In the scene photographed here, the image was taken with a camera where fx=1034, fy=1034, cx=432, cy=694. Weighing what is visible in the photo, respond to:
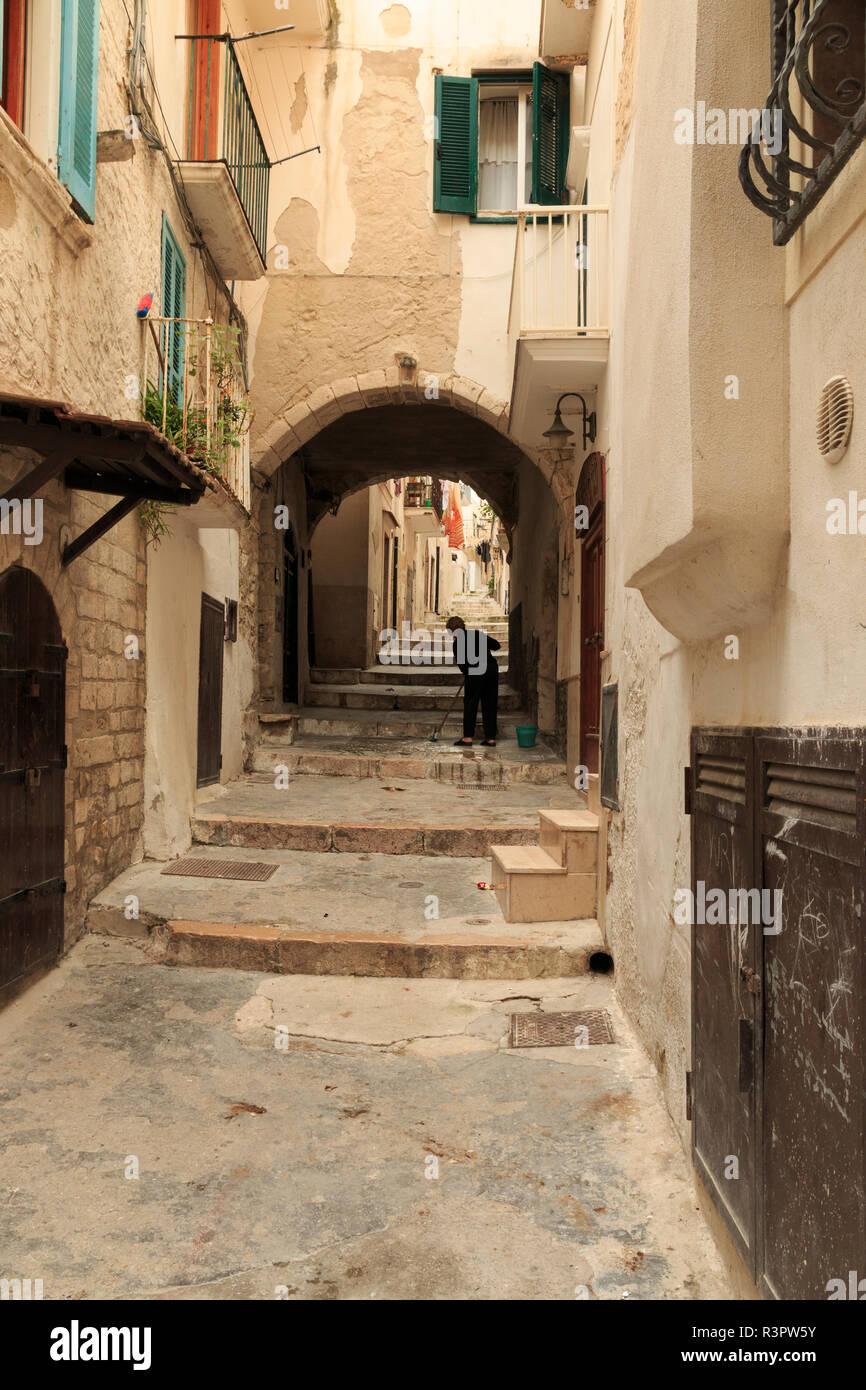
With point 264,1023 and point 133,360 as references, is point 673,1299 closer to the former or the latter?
point 264,1023

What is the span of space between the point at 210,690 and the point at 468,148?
6.42m

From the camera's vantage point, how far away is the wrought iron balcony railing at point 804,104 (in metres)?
2.10

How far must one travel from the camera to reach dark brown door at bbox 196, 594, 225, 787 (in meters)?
9.16

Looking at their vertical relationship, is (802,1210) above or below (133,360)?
below

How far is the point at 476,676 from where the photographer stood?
1212 centimetres

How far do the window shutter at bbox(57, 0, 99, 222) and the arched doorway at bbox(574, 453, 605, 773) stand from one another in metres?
3.64

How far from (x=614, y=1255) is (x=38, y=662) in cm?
383

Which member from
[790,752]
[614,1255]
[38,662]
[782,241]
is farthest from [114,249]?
[614,1255]

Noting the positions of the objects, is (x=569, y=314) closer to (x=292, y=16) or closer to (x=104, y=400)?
(x=104, y=400)

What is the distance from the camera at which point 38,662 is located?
5.30m

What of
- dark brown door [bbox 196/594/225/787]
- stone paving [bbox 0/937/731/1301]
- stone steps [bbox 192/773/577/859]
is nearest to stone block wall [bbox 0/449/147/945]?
stone paving [bbox 0/937/731/1301]

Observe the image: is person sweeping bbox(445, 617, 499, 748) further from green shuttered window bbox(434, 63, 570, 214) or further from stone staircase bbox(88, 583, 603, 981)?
green shuttered window bbox(434, 63, 570, 214)

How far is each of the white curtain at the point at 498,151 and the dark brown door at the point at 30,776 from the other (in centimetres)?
809

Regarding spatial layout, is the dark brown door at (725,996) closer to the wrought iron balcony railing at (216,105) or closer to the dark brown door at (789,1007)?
the dark brown door at (789,1007)
